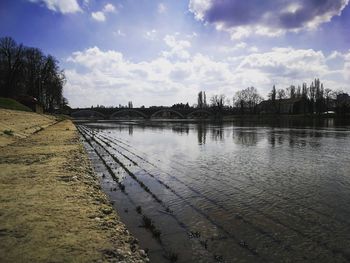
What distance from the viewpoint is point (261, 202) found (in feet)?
44.4

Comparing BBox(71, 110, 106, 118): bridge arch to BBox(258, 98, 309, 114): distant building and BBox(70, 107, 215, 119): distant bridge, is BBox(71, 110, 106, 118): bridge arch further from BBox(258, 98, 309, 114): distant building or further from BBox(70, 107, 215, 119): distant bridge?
BBox(258, 98, 309, 114): distant building

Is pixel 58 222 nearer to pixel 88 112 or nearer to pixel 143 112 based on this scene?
pixel 143 112

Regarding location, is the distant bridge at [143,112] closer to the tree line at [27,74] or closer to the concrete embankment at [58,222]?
the tree line at [27,74]

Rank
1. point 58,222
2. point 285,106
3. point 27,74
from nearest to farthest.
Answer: point 58,222, point 27,74, point 285,106

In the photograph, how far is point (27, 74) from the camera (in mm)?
97000

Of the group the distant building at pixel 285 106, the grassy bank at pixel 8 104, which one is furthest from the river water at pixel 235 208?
the distant building at pixel 285 106

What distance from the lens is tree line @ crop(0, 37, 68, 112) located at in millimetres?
87250

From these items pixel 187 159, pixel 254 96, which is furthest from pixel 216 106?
pixel 187 159

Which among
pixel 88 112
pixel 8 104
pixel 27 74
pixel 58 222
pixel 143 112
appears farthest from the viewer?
pixel 143 112

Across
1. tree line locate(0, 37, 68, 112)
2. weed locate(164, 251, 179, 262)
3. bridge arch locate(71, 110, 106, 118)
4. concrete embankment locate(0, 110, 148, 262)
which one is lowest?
Result: weed locate(164, 251, 179, 262)

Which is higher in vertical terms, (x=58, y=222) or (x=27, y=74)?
(x=27, y=74)

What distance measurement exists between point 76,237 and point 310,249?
6.23 meters

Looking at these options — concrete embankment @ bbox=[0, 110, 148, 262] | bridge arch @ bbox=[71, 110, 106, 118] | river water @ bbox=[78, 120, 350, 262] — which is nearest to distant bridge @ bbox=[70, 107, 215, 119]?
bridge arch @ bbox=[71, 110, 106, 118]

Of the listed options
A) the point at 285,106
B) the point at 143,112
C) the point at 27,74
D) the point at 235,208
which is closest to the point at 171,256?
the point at 235,208
